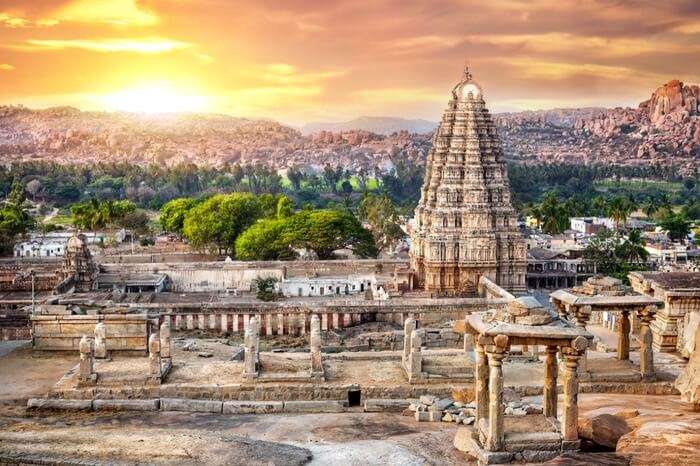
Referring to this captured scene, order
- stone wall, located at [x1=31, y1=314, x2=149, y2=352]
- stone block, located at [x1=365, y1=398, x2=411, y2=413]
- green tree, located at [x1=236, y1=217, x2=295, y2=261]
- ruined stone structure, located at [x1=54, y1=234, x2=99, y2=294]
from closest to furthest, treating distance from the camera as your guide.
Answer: stone block, located at [x1=365, y1=398, x2=411, y2=413], stone wall, located at [x1=31, y1=314, x2=149, y2=352], ruined stone structure, located at [x1=54, y1=234, x2=99, y2=294], green tree, located at [x1=236, y1=217, x2=295, y2=261]

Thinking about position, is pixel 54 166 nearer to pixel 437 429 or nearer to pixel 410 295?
pixel 410 295

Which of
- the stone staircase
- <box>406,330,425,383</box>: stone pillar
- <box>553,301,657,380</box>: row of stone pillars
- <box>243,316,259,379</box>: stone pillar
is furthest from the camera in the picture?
the stone staircase

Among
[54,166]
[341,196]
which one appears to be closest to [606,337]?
[341,196]

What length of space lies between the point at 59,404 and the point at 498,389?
10450mm

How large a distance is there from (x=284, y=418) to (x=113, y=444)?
4046 millimetres

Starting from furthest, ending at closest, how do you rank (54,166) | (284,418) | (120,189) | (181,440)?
(54,166), (120,189), (284,418), (181,440)

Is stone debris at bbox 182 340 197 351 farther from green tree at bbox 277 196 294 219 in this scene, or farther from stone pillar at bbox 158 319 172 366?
green tree at bbox 277 196 294 219

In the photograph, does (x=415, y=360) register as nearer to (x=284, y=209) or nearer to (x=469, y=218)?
(x=469, y=218)

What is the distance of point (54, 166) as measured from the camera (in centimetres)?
13612

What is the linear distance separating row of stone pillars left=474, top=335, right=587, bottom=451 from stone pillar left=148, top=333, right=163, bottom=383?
8155 mm

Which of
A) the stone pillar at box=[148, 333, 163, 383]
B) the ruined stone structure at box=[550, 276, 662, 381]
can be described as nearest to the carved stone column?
the stone pillar at box=[148, 333, 163, 383]

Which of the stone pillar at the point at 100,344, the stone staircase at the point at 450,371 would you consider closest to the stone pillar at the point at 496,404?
the stone staircase at the point at 450,371

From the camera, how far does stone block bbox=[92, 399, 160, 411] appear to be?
21.1m

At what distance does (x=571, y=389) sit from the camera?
54.4 ft
